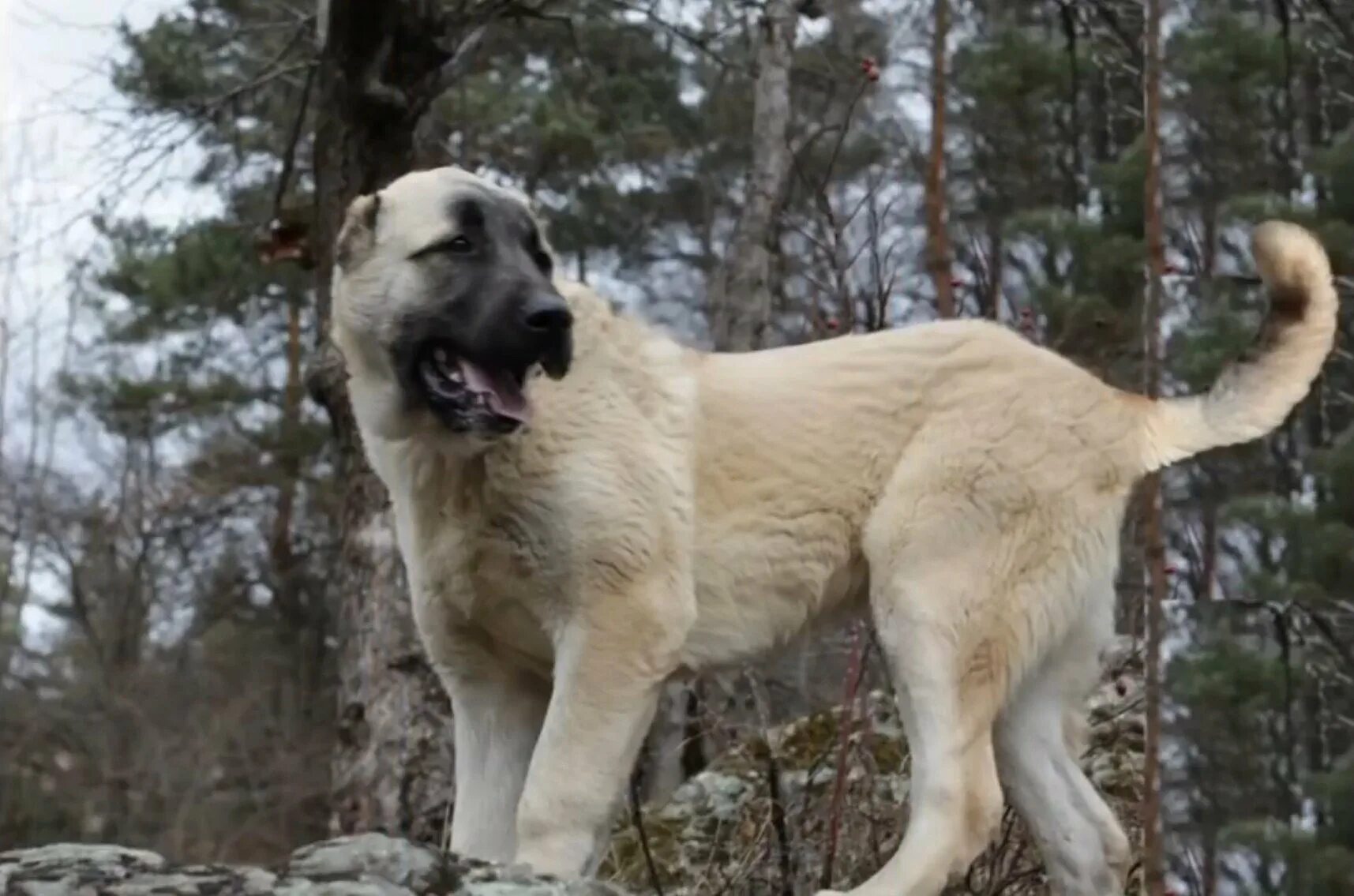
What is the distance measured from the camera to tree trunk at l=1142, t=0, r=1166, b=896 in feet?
16.4

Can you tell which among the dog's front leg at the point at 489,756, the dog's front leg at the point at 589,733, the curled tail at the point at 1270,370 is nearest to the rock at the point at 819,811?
the curled tail at the point at 1270,370

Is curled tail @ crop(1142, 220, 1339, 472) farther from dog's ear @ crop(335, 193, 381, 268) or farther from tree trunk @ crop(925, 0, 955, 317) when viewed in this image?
dog's ear @ crop(335, 193, 381, 268)

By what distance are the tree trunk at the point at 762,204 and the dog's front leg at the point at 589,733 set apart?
7.30m

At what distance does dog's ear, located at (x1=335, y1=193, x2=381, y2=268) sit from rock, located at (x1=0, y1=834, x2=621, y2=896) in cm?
149

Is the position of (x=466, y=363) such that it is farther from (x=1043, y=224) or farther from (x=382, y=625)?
(x=382, y=625)

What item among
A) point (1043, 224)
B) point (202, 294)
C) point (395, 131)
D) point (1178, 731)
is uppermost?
point (202, 294)

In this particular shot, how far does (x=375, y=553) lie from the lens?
797cm

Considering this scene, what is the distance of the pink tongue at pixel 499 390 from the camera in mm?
4238

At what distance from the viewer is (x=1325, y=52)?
17.6 ft

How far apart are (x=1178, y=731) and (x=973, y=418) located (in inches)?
43.2

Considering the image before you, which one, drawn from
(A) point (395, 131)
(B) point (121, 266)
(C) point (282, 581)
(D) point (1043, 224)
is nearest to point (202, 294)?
(B) point (121, 266)

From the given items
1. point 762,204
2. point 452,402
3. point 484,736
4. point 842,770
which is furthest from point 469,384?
point 762,204

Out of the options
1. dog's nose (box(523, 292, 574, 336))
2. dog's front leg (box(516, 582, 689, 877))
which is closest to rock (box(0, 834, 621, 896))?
dog's front leg (box(516, 582, 689, 877))

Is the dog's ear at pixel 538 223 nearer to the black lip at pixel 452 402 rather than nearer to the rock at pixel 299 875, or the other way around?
the black lip at pixel 452 402
